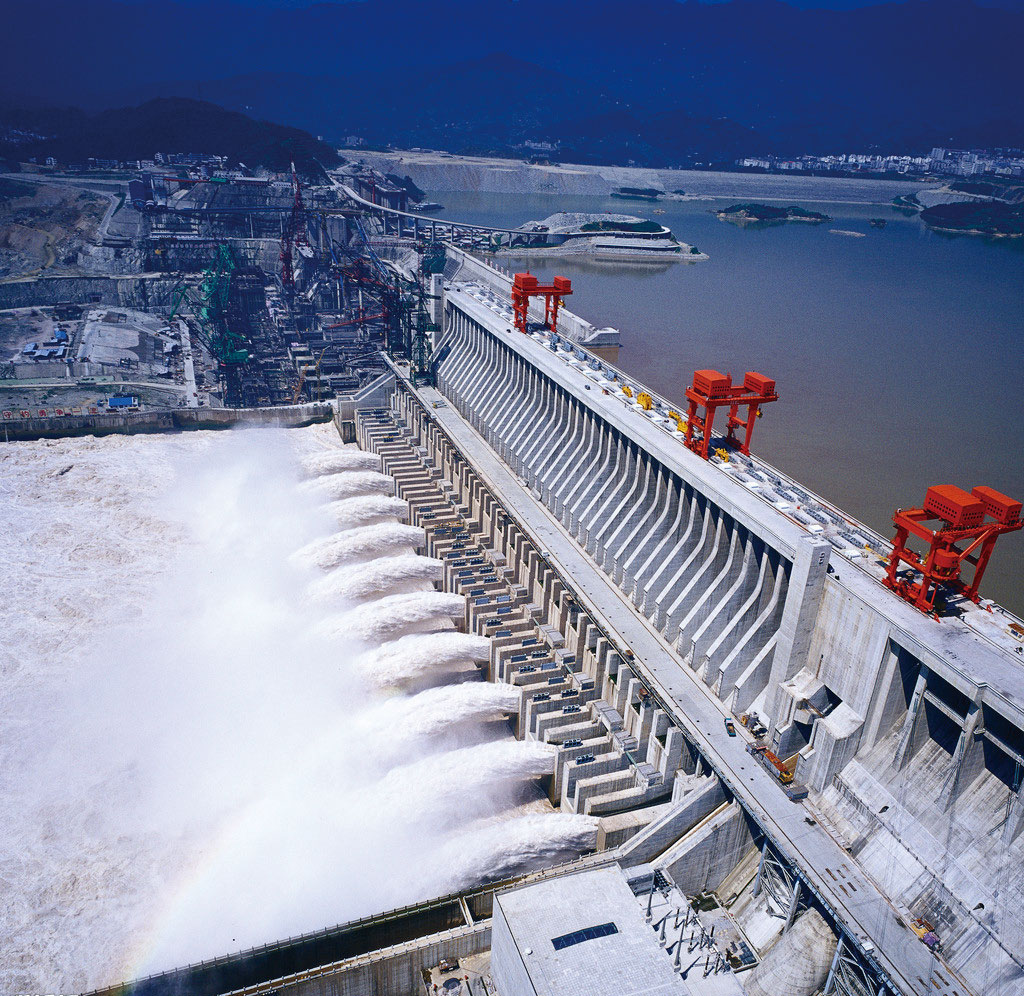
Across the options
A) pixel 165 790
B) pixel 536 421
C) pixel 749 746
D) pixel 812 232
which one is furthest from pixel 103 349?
pixel 812 232

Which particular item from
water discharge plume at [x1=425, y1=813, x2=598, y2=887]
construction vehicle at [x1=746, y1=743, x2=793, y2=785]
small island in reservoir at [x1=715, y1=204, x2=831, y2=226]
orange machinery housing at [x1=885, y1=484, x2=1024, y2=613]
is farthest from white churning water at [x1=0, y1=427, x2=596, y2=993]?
small island in reservoir at [x1=715, y1=204, x2=831, y2=226]

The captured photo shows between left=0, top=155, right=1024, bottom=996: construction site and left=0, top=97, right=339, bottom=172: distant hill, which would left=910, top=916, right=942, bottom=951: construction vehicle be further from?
left=0, top=97, right=339, bottom=172: distant hill

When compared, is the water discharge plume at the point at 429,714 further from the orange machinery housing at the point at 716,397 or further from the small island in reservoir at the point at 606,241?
the small island in reservoir at the point at 606,241

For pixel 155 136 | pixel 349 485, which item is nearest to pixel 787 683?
pixel 349 485

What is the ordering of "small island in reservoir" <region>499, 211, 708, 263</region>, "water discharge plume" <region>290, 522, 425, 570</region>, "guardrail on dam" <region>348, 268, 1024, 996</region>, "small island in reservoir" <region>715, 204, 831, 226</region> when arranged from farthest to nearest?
"small island in reservoir" <region>715, 204, 831, 226</region>, "small island in reservoir" <region>499, 211, 708, 263</region>, "water discharge plume" <region>290, 522, 425, 570</region>, "guardrail on dam" <region>348, 268, 1024, 996</region>

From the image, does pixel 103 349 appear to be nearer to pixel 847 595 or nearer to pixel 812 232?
pixel 847 595

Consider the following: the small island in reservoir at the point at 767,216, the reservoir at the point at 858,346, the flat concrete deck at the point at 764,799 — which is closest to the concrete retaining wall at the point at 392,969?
the flat concrete deck at the point at 764,799
